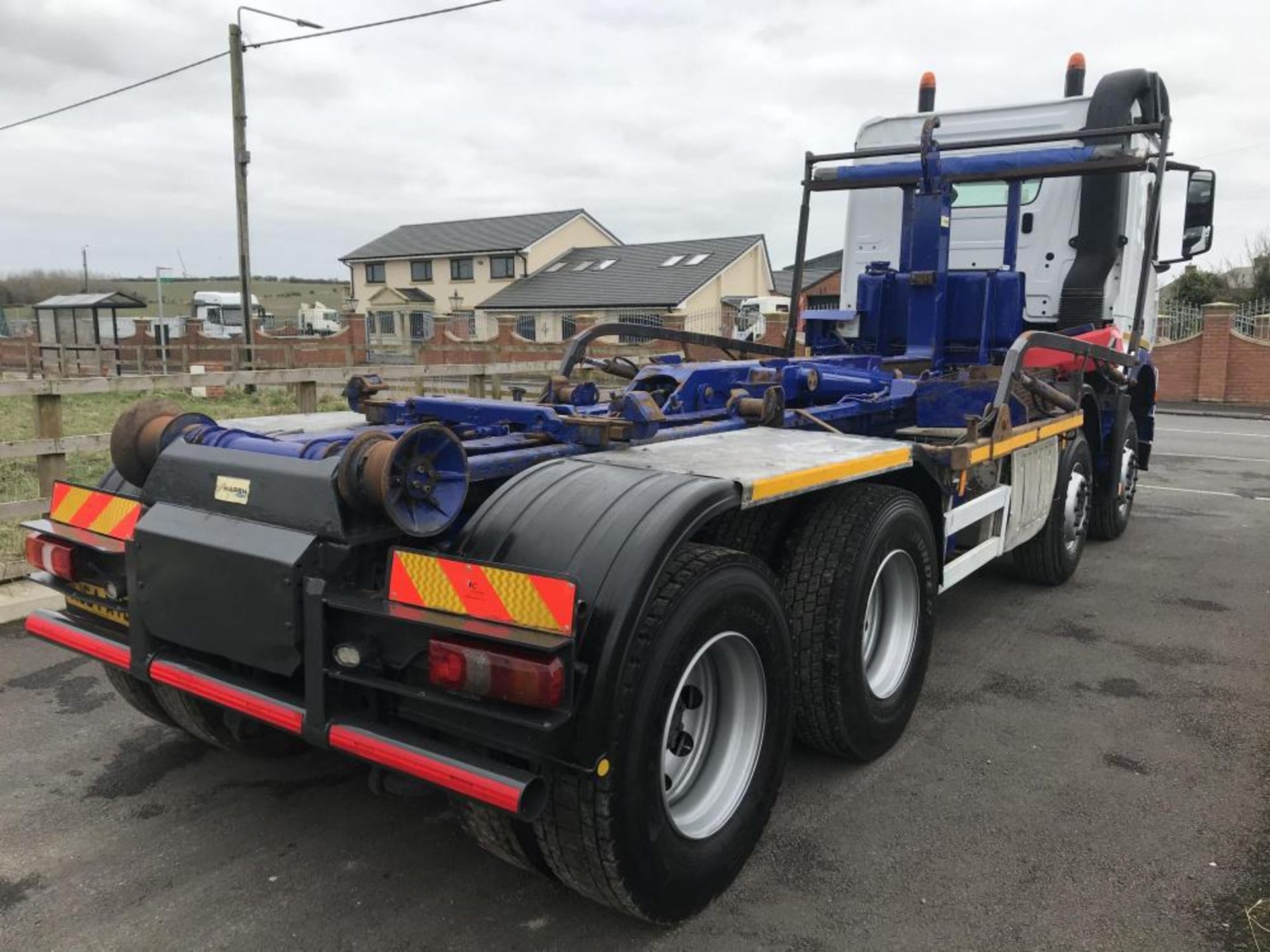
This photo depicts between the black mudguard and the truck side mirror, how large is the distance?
586cm

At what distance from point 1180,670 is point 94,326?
28.6 meters

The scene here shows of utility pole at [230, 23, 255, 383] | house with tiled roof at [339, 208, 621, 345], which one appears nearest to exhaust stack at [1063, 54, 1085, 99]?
utility pole at [230, 23, 255, 383]

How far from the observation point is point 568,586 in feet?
7.25

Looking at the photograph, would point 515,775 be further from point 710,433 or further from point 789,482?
point 710,433

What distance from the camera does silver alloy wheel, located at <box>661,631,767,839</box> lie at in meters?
2.84

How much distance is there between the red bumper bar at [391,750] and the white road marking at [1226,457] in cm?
1264

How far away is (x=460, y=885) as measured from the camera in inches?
115

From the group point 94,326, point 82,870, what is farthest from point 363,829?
point 94,326

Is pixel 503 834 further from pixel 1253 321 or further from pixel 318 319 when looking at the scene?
pixel 318 319

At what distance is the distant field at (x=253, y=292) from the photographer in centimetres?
6631

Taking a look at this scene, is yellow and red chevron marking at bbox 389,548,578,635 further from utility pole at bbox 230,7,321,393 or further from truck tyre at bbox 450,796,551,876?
utility pole at bbox 230,7,321,393

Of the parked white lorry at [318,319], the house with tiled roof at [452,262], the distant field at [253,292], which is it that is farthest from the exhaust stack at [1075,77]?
the distant field at [253,292]

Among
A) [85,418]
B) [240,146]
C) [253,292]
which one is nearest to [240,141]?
[240,146]

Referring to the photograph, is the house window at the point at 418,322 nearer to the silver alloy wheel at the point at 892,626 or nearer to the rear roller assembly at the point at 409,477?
the silver alloy wheel at the point at 892,626
